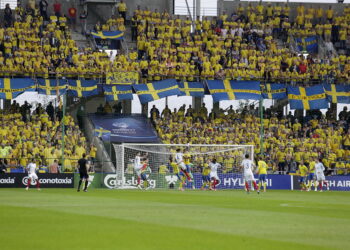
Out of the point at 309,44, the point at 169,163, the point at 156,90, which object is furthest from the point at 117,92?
the point at 309,44

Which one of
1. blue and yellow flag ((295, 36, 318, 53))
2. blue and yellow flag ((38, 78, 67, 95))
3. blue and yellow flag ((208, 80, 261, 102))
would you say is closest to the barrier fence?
blue and yellow flag ((38, 78, 67, 95))

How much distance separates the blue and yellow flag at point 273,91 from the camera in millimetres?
56156

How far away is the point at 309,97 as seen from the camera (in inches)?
2247

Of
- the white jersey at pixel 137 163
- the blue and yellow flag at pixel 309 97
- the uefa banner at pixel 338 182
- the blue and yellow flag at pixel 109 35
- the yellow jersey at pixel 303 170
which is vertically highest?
the blue and yellow flag at pixel 109 35

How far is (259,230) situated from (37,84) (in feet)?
121

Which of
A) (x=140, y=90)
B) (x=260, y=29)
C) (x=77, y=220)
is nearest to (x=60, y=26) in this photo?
(x=140, y=90)

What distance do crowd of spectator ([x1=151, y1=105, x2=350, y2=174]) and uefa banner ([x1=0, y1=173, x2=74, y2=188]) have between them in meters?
8.15

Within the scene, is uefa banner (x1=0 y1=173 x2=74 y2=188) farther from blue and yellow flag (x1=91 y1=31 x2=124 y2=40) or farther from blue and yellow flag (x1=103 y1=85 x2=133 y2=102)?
blue and yellow flag (x1=91 y1=31 x2=124 y2=40)

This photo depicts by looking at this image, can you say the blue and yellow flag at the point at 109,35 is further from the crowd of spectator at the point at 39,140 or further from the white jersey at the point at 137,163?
the white jersey at the point at 137,163

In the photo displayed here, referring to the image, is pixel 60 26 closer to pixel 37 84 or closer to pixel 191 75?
pixel 37 84

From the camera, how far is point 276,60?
57.5 metres

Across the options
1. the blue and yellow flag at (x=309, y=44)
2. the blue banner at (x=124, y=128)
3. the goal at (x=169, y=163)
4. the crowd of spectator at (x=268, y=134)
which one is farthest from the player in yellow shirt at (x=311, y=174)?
the blue and yellow flag at (x=309, y=44)

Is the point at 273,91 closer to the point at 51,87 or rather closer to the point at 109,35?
the point at 109,35

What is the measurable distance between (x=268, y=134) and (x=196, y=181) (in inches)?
312
